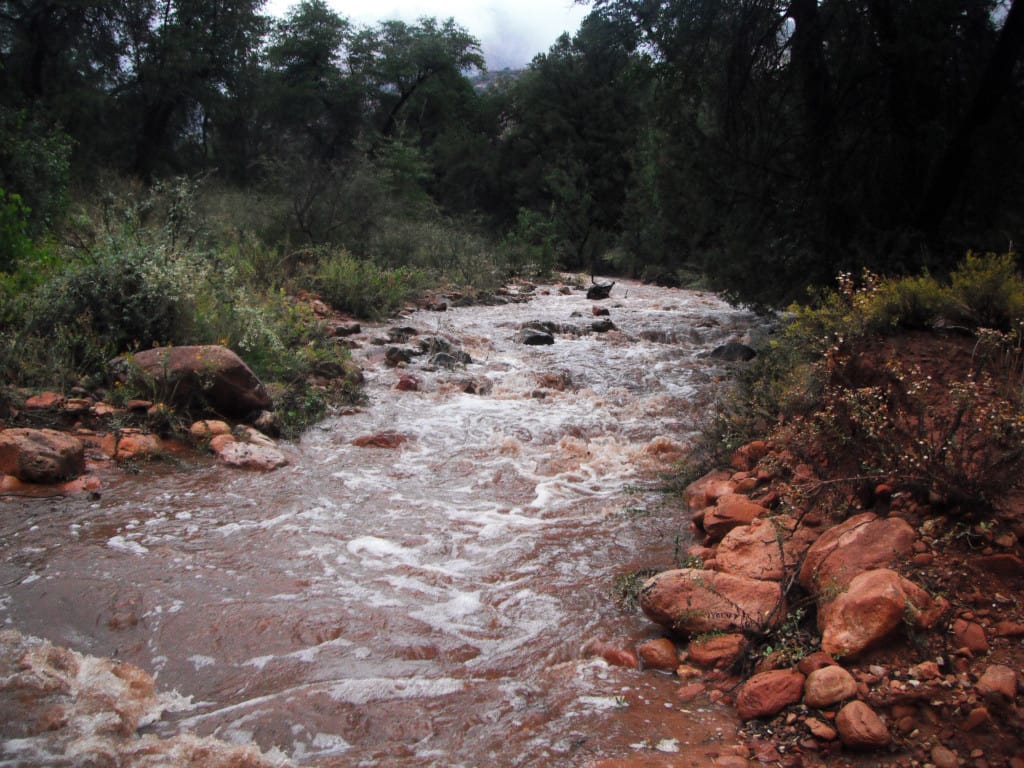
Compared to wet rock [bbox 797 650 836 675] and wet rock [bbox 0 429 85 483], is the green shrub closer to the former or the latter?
wet rock [bbox 797 650 836 675]

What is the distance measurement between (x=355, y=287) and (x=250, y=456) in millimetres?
7162

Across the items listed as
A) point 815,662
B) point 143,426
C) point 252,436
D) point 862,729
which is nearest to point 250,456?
point 252,436

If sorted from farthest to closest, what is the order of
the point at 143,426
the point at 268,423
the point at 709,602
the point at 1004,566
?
the point at 268,423 < the point at 143,426 < the point at 709,602 < the point at 1004,566

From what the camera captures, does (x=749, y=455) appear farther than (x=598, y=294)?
No

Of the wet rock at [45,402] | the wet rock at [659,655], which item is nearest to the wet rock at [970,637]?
the wet rock at [659,655]

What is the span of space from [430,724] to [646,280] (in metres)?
23.0

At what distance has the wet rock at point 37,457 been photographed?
480 cm

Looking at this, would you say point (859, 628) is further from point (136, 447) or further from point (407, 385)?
point (407, 385)

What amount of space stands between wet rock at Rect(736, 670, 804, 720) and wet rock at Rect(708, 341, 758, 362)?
8302 millimetres

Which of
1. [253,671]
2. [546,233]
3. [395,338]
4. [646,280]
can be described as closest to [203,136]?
[546,233]

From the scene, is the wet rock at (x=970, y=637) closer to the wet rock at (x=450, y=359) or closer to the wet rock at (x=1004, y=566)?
the wet rock at (x=1004, y=566)

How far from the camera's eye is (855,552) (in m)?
3.13

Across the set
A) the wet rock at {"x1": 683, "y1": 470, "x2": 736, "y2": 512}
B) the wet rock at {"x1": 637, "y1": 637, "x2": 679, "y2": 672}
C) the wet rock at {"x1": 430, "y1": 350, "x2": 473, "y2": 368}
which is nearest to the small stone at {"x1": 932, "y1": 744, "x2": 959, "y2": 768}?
the wet rock at {"x1": 637, "y1": 637, "x2": 679, "y2": 672}

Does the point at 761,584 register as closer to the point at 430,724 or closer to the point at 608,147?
the point at 430,724
